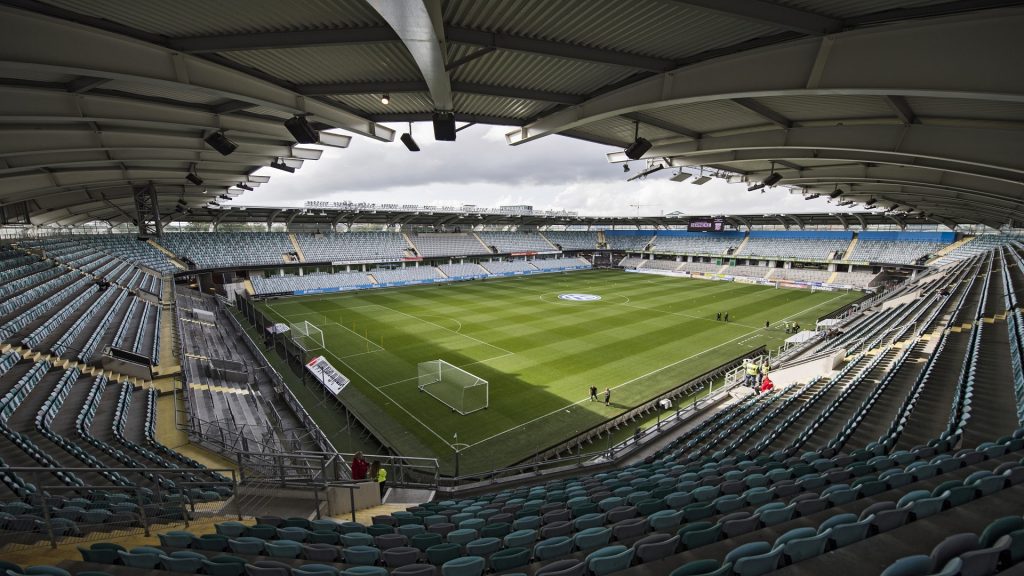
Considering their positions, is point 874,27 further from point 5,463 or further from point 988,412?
point 5,463

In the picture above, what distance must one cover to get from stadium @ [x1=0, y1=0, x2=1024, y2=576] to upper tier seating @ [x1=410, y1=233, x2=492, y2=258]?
34415 mm

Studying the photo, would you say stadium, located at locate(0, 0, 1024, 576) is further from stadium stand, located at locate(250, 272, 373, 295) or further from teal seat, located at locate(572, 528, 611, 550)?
stadium stand, located at locate(250, 272, 373, 295)

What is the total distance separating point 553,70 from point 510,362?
18116 millimetres

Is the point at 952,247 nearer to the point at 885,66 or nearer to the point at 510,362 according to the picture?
the point at 510,362

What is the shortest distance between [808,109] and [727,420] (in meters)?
9.60

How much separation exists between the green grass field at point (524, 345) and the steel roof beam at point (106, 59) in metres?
11.7

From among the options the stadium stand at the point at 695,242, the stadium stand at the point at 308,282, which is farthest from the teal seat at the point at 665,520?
the stadium stand at the point at 695,242

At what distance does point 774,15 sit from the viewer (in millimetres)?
4355

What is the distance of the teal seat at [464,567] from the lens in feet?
13.3

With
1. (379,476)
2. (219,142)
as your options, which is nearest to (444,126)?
(219,142)

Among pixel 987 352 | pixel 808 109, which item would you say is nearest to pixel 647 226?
pixel 987 352

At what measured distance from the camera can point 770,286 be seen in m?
50.6

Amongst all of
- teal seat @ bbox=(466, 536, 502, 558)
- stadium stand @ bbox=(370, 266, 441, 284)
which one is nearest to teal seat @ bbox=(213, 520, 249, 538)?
teal seat @ bbox=(466, 536, 502, 558)

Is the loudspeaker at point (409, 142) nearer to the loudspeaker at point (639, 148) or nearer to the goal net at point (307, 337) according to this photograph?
the loudspeaker at point (639, 148)
